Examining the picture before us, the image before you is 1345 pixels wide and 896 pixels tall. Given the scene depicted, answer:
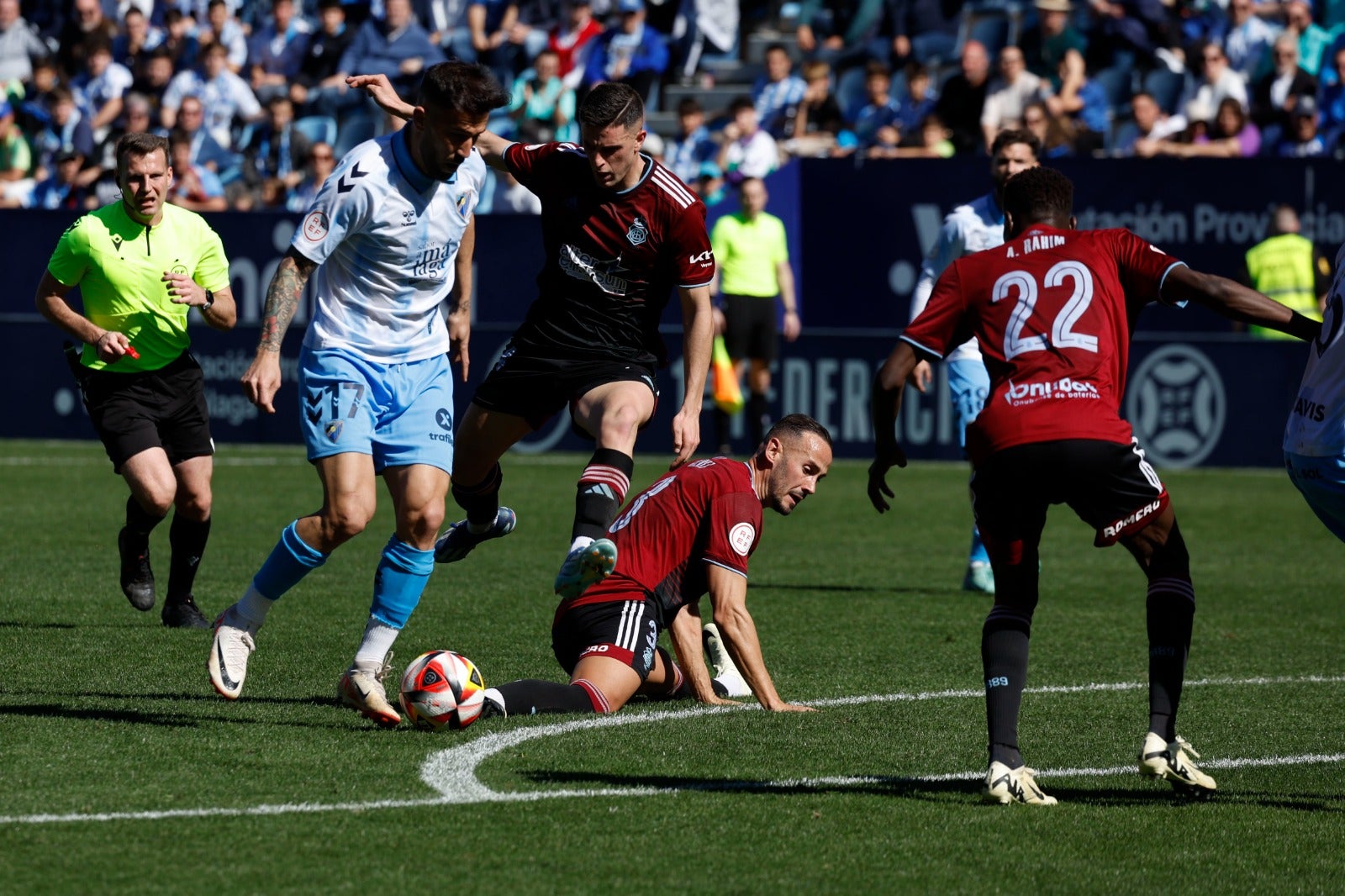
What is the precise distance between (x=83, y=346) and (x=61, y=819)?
4478 millimetres

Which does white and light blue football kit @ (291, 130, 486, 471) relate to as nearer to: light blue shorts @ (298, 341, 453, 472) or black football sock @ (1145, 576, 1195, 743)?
light blue shorts @ (298, 341, 453, 472)

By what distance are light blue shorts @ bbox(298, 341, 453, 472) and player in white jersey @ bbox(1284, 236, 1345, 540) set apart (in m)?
3.01

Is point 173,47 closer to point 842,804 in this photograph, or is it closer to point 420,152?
point 420,152

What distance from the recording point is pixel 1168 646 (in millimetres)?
5852

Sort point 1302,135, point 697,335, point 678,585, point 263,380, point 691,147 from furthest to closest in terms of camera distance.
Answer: point 691,147 → point 1302,135 → point 697,335 → point 678,585 → point 263,380

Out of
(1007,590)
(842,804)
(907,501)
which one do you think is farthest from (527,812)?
(907,501)

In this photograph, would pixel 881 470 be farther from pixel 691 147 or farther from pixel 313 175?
pixel 313 175

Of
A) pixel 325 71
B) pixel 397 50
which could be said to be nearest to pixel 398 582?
pixel 397 50

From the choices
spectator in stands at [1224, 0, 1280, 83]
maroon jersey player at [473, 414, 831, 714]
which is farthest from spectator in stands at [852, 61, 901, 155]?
maroon jersey player at [473, 414, 831, 714]

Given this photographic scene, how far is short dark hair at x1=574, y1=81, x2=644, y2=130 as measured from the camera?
24.8 feet

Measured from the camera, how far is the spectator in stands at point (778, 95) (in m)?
22.5

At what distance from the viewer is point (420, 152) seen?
6.95 m

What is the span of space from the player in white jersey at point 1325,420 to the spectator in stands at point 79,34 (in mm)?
23306

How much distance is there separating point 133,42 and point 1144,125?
46.3 feet
